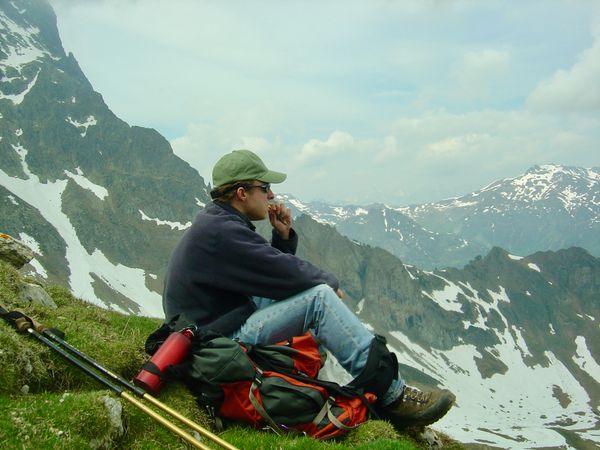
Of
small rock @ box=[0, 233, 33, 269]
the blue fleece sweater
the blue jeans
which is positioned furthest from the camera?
small rock @ box=[0, 233, 33, 269]

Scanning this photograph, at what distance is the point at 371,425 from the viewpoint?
7.37 m

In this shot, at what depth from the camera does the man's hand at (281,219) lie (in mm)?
9797

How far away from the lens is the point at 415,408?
26.5 feet

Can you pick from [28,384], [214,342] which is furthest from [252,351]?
[28,384]

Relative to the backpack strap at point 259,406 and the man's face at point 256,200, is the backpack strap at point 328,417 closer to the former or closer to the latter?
the backpack strap at point 259,406

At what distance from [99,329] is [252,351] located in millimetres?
3389

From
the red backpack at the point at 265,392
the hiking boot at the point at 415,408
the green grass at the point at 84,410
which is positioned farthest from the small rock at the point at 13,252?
the hiking boot at the point at 415,408

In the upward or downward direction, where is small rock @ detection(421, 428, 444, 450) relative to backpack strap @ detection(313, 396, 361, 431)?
downward

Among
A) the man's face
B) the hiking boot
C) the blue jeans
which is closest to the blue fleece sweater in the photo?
the blue jeans

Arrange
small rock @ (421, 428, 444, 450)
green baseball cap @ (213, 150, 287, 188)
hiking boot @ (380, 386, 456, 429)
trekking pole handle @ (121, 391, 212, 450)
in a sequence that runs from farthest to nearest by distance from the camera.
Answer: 1. small rock @ (421, 428, 444, 450)
2. green baseball cap @ (213, 150, 287, 188)
3. hiking boot @ (380, 386, 456, 429)
4. trekking pole handle @ (121, 391, 212, 450)

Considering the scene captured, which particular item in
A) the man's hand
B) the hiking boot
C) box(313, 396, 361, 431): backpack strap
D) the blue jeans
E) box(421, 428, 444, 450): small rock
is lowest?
box(421, 428, 444, 450): small rock

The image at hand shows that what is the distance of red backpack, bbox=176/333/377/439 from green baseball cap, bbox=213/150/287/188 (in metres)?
2.66

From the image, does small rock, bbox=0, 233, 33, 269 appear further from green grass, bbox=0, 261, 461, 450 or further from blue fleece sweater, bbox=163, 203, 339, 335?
blue fleece sweater, bbox=163, 203, 339, 335

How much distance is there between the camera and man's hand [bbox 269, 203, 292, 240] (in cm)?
980
